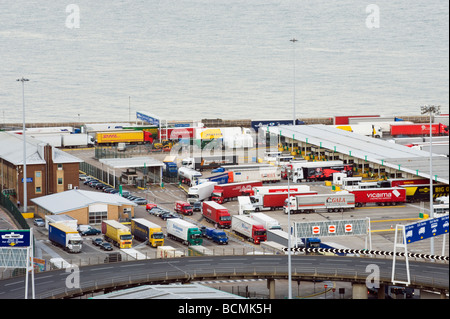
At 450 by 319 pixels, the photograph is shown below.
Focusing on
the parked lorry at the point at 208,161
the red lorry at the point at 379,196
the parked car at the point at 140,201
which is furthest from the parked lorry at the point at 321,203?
the parked lorry at the point at 208,161

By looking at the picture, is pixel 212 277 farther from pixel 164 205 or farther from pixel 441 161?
pixel 441 161

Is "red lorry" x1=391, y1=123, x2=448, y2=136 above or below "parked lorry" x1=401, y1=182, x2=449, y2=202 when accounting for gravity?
above

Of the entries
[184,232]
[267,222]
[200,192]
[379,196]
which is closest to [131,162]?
[200,192]

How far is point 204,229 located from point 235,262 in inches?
433

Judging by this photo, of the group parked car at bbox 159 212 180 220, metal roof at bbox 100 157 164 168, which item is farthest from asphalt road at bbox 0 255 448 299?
metal roof at bbox 100 157 164 168

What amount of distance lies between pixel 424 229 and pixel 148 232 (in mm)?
18967

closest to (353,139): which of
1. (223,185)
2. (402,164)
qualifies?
(402,164)

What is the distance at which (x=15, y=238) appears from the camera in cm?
3691

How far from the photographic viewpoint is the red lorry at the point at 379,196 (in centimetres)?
6353

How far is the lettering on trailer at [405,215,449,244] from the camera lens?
38.7 metres

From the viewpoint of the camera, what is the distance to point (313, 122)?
11019cm

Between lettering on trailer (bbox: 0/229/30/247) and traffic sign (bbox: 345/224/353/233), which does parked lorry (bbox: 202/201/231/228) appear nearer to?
traffic sign (bbox: 345/224/353/233)

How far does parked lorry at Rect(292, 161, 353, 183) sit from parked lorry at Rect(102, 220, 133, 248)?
77.8ft

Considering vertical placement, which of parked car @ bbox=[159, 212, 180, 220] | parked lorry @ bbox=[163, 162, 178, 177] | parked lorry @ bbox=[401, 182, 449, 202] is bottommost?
parked car @ bbox=[159, 212, 180, 220]
